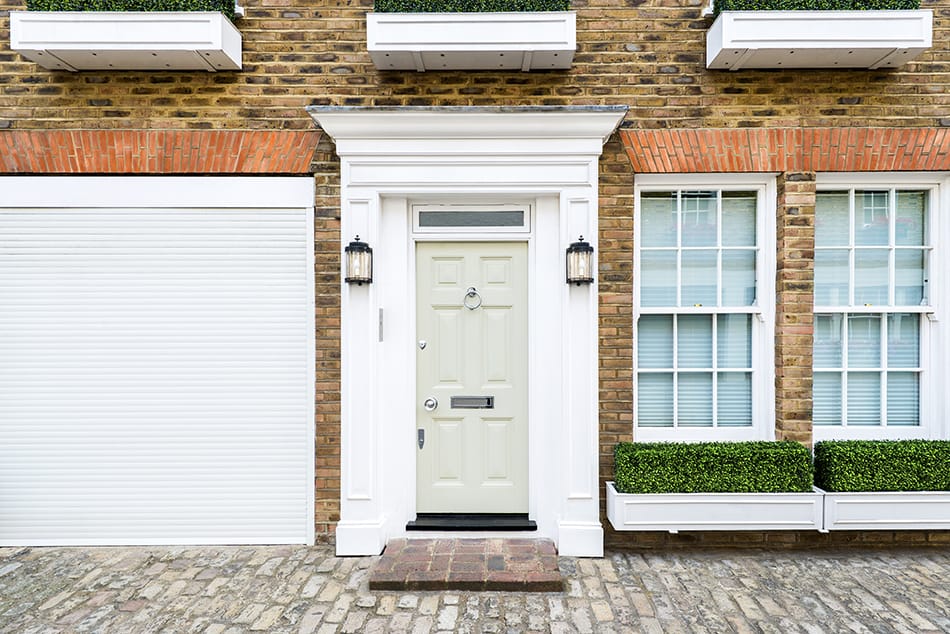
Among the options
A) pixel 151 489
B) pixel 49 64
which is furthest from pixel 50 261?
pixel 151 489

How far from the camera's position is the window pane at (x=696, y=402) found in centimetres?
469

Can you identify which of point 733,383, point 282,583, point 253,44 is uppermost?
point 253,44

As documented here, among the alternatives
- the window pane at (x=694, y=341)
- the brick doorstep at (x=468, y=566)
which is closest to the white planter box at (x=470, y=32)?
the window pane at (x=694, y=341)

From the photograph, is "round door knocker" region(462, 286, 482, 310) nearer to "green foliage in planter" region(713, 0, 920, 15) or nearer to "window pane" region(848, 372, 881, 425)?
"green foliage in planter" region(713, 0, 920, 15)

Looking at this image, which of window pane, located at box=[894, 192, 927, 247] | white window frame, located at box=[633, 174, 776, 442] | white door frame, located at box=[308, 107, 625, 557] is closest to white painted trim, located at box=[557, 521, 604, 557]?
white door frame, located at box=[308, 107, 625, 557]

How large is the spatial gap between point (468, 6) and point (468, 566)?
3.92 metres

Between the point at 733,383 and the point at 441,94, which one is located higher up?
the point at 441,94

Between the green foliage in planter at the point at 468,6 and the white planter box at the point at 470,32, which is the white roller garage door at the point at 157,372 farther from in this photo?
the green foliage in planter at the point at 468,6

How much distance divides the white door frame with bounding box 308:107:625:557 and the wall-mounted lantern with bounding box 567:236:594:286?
3.7 inches

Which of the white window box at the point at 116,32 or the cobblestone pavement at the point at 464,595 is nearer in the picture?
the cobblestone pavement at the point at 464,595

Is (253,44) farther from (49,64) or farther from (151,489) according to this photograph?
(151,489)

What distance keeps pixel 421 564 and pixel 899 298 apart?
4202 millimetres

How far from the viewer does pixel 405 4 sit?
429 cm

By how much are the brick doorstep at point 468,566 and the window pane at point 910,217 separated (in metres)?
3.65
